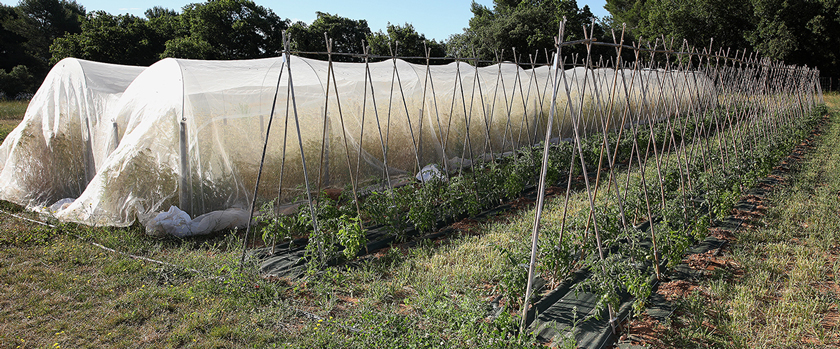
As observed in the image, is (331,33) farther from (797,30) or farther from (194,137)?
(797,30)

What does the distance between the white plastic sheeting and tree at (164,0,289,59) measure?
704 inches

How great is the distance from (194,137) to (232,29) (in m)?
23.4

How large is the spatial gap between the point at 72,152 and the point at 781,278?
9051 millimetres

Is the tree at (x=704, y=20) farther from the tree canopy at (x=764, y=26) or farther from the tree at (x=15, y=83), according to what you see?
the tree at (x=15, y=83)

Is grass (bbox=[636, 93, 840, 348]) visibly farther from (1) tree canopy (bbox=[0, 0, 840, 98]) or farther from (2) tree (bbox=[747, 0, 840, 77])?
(2) tree (bbox=[747, 0, 840, 77])

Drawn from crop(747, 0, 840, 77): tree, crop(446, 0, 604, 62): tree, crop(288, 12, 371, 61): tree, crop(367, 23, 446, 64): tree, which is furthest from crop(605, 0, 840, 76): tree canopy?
crop(288, 12, 371, 61): tree

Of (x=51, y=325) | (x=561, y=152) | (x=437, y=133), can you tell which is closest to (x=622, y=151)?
(x=561, y=152)

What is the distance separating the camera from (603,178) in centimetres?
801

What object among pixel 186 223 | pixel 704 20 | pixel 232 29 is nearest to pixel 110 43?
pixel 232 29

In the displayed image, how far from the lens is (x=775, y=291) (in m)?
3.66

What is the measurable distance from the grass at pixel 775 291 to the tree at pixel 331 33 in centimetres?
2198

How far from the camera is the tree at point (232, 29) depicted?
979 inches

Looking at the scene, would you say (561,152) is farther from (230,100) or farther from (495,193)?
(230,100)

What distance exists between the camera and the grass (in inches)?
121
